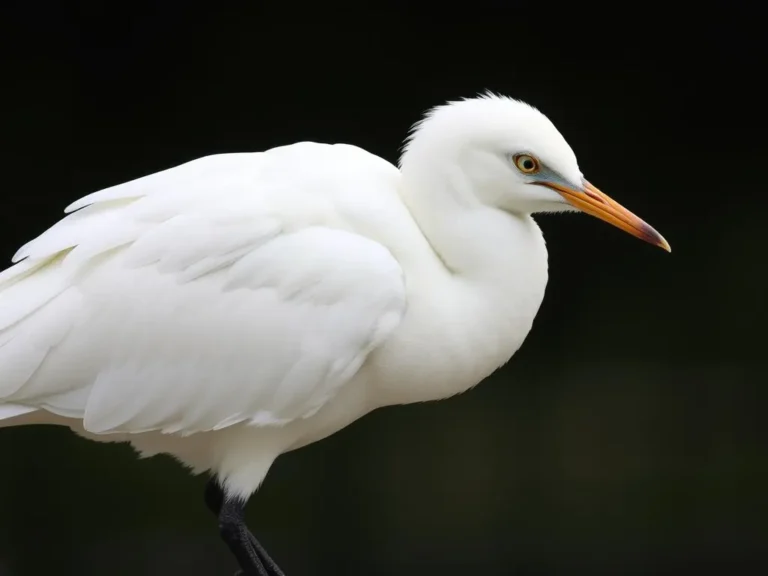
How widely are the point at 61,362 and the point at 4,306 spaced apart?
141 millimetres

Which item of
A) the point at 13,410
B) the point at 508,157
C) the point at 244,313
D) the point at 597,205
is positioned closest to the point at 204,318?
the point at 244,313

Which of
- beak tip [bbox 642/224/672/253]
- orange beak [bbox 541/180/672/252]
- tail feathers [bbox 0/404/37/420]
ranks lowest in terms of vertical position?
tail feathers [bbox 0/404/37/420]

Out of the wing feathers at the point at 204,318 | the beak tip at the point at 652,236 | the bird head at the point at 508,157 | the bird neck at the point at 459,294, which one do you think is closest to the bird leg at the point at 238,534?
the wing feathers at the point at 204,318

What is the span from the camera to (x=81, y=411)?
2.32m

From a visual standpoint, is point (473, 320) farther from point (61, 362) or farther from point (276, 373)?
point (61, 362)

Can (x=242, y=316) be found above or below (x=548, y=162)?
below

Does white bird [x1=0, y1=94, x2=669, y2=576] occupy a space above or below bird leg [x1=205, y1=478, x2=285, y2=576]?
above

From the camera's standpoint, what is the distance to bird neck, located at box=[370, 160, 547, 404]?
7.61 ft

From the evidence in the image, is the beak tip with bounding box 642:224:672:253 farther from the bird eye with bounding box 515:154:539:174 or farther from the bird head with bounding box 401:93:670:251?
the bird eye with bounding box 515:154:539:174

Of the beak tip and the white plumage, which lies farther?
the beak tip

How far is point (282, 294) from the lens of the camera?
2303 millimetres

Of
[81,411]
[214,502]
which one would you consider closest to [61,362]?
[81,411]

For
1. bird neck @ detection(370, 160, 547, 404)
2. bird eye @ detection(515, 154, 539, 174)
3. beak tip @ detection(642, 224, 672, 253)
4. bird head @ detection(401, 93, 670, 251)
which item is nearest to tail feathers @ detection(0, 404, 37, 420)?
bird neck @ detection(370, 160, 547, 404)

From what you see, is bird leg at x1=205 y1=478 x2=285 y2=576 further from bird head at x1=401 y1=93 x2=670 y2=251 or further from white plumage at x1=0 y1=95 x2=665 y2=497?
bird head at x1=401 y1=93 x2=670 y2=251
